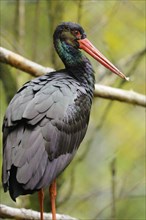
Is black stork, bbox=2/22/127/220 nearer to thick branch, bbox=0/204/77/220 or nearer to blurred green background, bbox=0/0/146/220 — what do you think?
thick branch, bbox=0/204/77/220

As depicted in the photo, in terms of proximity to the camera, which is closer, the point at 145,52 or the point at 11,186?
the point at 11,186

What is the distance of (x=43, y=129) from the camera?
20.1 ft

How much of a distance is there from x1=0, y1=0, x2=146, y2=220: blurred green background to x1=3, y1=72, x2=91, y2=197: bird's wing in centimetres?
149

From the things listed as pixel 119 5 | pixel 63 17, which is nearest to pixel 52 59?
pixel 63 17

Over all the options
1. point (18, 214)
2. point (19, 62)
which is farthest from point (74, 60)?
point (18, 214)

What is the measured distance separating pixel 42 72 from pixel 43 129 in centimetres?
134

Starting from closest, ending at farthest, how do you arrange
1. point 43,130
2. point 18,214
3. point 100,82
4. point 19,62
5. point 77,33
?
point 43,130, point 18,214, point 77,33, point 19,62, point 100,82

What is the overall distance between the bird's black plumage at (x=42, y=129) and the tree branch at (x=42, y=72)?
1.79 ft

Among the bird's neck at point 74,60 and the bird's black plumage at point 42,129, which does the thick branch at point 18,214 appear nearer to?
the bird's black plumage at point 42,129

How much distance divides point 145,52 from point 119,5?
3.05ft

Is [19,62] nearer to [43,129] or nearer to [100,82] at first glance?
[43,129]

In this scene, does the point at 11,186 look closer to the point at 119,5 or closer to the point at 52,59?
the point at 52,59

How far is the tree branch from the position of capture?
287 inches

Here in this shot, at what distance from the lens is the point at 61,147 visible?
6.35m
